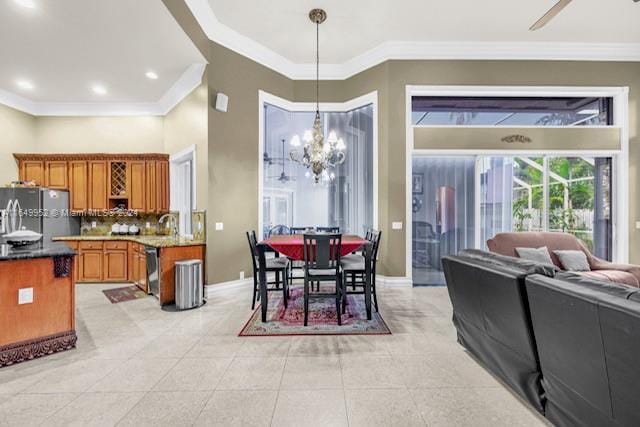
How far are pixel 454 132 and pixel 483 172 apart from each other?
0.94 meters

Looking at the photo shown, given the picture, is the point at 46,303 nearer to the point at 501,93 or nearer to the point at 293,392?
the point at 293,392

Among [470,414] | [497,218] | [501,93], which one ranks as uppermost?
[501,93]

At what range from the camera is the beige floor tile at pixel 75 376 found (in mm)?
2121

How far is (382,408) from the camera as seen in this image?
189 centimetres

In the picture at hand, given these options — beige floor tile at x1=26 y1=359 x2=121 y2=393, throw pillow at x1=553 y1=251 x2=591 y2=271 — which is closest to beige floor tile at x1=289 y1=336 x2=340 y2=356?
beige floor tile at x1=26 y1=359 x2=121 y2=393

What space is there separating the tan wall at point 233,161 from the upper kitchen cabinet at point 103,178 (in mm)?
1658

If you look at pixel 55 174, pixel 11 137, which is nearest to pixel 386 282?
pixel 55 174

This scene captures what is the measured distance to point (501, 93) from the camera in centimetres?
502

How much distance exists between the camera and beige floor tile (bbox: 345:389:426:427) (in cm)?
177

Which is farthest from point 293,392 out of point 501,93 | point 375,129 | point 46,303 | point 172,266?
point 501,93

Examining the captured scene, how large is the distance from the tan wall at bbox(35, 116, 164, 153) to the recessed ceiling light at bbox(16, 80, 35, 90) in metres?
0.78

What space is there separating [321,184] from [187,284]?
3000 mm

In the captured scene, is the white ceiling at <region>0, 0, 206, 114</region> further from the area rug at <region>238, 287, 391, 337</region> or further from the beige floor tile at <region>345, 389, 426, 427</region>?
the beige floor tile at <region>345, 389, 426, 427</region>

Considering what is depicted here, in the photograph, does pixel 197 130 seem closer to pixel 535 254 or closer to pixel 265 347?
pixel 265 347
